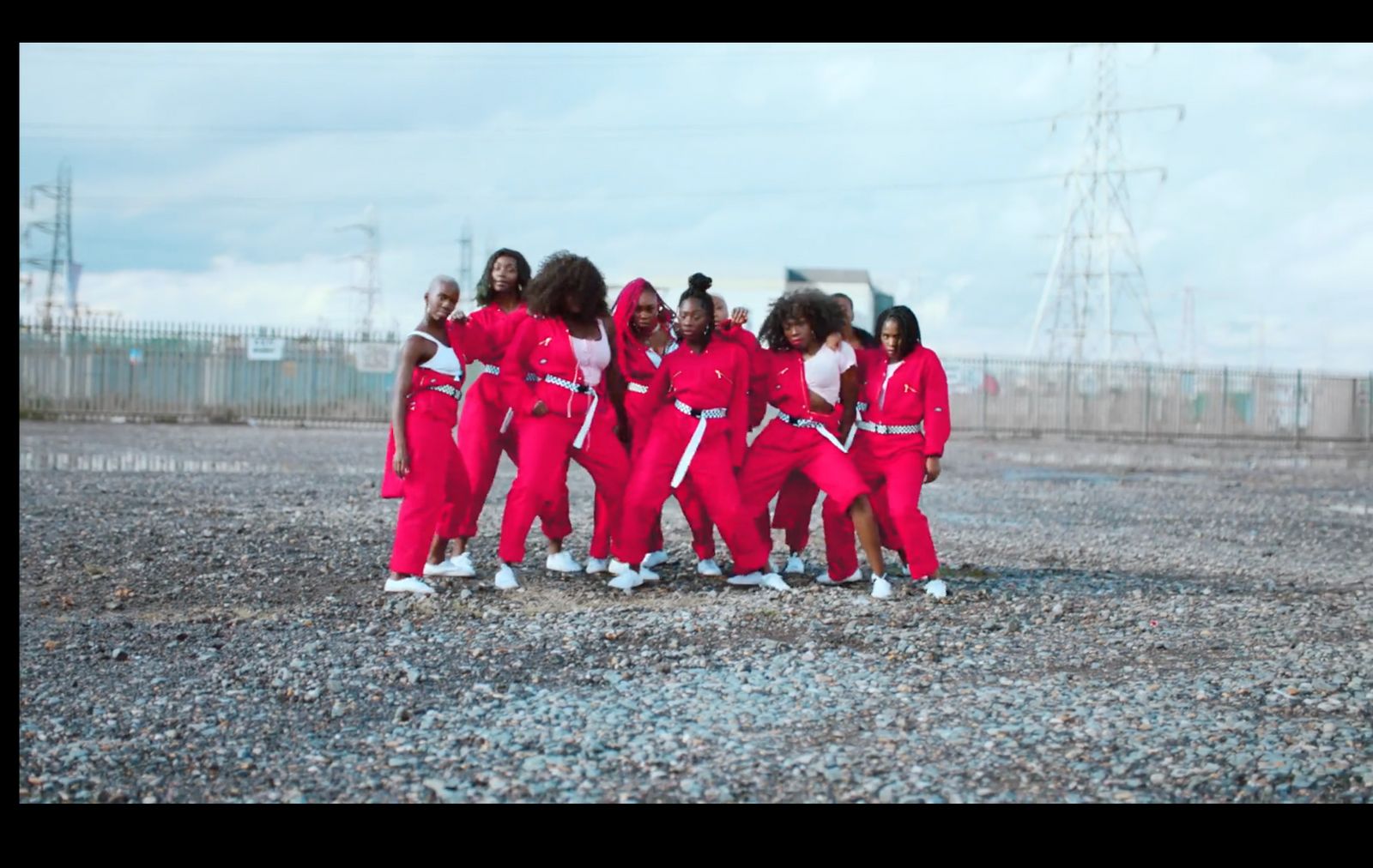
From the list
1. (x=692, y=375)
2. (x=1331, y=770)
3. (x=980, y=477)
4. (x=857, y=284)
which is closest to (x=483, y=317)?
(x=692, y=375)

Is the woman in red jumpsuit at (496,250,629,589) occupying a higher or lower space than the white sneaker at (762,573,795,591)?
higher

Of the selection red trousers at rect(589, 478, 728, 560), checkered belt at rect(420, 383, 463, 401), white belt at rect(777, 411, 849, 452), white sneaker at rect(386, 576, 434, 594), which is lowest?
white sneaker at rect(386, 576, 434, 594)

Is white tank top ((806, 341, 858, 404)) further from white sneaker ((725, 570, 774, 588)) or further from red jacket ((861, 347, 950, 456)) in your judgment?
white sneaker ((725, 570, 774, 588))

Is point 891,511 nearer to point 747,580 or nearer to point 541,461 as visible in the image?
point 747,580

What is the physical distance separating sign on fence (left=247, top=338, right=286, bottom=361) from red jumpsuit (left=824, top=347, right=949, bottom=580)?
2427cm

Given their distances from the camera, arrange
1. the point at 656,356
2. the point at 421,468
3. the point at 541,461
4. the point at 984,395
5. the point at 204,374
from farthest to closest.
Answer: the point at 984,395, the point at 204,374, the point at 656,356, the point at 541,461, the point at 421,468

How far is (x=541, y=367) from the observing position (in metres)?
7.93

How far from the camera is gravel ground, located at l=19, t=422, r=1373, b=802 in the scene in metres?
4.46

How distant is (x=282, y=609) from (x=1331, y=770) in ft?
16.6

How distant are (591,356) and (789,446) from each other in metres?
1.26

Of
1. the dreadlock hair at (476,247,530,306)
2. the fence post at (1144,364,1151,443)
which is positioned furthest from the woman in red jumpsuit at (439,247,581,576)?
the fence post at (1144,364,1151,443)

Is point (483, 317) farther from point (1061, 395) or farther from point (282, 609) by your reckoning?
point (1061, 395)

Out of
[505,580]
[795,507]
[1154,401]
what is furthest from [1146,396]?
[505,580]

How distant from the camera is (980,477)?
19547 millimetres
